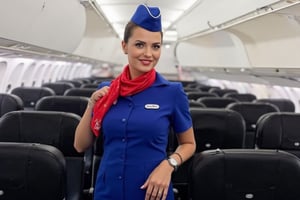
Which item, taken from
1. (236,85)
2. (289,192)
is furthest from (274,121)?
(236,85)

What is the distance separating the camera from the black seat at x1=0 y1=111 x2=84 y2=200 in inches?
127

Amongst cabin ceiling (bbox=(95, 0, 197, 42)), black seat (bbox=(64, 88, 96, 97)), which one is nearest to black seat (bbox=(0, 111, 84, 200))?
black seat (bbox=(64, 88, 96, 97))

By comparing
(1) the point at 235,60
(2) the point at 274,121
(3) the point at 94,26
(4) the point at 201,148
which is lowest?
(4) the point at 201,148

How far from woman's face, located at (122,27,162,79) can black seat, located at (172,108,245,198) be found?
1.87 metres

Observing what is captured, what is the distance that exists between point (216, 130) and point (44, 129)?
1.58m

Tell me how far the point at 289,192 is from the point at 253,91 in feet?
34.0

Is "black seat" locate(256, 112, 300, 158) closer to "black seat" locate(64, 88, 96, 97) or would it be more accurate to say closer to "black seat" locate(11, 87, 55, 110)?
"black seat" locate(64, 88, 96, 97)

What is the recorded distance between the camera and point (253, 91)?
12.3 m

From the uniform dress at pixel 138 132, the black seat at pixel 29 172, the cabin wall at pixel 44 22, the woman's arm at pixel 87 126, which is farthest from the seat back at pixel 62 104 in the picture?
the uniform dress at pixel 138 132

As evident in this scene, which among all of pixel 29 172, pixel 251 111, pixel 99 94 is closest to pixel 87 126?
pixel 99 94

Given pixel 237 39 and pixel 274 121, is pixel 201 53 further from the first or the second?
pixel 274 121

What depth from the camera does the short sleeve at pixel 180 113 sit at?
2076 millimetres

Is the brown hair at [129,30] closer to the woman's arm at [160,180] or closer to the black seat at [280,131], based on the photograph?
the woman's arm at [160,180]

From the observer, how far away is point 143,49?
6.54ft
